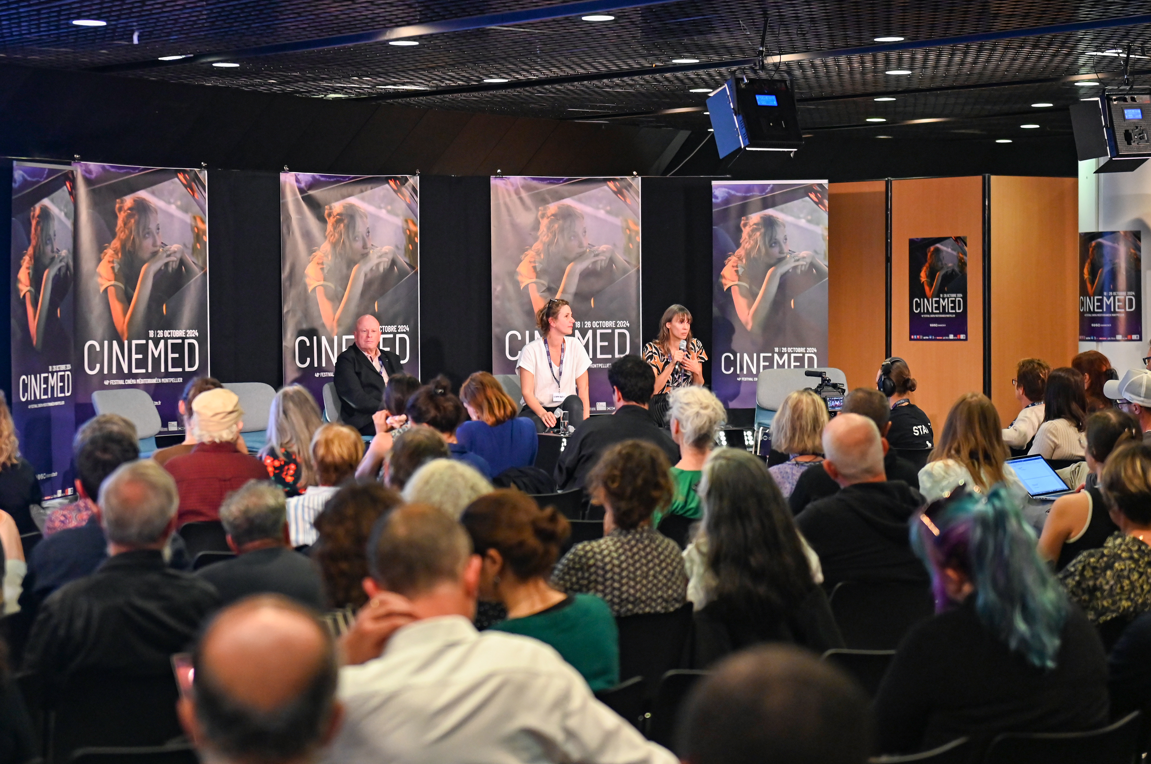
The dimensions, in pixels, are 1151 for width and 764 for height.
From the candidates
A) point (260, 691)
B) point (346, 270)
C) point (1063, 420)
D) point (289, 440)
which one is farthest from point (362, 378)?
point (260, 691)

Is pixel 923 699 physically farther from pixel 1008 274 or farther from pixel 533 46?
pixel 1008 274

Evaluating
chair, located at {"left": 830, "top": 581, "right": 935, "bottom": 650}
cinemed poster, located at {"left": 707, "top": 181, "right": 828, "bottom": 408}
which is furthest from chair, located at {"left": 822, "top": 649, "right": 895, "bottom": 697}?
cinemed poster, located at {"left": 707, "top": 181, "right": 828, "bottom": 408}

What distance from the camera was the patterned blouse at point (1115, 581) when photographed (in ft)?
10.4

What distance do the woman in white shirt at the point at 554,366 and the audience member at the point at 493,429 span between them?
→ 2.56 metres

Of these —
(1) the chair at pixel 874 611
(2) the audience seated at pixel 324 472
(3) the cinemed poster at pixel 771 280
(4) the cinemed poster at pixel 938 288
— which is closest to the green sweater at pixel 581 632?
(1) the chair at pixel 874 611

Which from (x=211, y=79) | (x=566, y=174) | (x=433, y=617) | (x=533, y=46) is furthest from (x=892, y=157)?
(x=433, y=617)

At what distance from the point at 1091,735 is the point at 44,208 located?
742cm

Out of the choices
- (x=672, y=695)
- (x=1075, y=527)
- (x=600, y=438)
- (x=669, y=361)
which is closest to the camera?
(x=672, y=695)

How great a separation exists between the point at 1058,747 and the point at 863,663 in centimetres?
65

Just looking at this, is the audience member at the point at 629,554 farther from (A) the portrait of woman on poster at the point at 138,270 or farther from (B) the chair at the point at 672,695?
(A) the portrait of woman on poster at the point at 138,270

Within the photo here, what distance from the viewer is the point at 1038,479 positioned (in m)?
5.06

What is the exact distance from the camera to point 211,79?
8.85m

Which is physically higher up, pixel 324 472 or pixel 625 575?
pixel 324 472

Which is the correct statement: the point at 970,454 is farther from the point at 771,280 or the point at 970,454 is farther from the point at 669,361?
the point at 771,280
